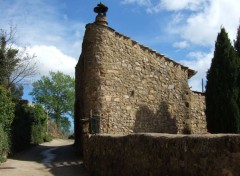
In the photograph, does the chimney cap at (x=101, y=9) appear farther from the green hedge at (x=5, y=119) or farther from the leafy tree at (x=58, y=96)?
the leafy tree at (x=58, y=96)

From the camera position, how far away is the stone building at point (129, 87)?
17188 mm

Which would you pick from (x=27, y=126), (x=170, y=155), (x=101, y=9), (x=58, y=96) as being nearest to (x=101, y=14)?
(x=101, y=9)

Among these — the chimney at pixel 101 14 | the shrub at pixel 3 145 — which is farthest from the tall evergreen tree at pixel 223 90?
the shrub at pixel 3 145

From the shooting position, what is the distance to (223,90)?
632 inches

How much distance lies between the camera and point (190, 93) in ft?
67.7

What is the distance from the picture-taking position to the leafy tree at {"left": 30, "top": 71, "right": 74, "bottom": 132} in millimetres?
63781

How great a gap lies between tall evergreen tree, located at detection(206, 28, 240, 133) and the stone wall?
320 centimetres

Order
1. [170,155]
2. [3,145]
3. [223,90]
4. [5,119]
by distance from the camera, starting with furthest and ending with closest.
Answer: [5,119], [3,145], [223,90], [170,155]

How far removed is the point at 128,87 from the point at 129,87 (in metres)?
0.07

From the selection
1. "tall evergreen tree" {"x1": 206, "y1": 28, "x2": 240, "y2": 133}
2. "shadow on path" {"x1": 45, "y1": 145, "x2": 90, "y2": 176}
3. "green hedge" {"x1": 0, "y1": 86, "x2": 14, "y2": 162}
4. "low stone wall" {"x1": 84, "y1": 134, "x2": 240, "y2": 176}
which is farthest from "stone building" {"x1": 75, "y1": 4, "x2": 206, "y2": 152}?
"low stone wall" {"x1": 84, "y1": 134, "x2": 240, "y2": 176}

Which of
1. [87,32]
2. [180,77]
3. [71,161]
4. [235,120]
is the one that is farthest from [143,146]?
[180,77]

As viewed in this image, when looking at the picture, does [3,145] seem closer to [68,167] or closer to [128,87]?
[68,167]

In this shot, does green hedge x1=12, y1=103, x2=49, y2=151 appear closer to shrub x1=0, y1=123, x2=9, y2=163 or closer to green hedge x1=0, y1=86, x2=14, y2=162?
green hedge x1=0, y1=86, x2=14, y2=162

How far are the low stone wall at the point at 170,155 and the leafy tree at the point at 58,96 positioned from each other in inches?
2036
